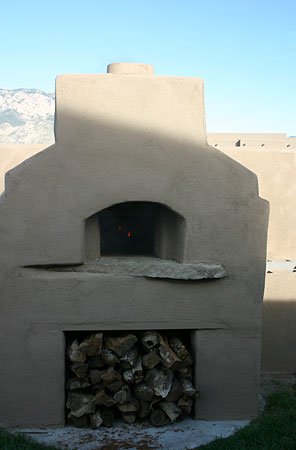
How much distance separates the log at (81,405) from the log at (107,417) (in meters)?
0.13

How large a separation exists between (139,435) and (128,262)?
171cm

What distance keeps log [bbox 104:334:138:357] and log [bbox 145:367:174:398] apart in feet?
1.18

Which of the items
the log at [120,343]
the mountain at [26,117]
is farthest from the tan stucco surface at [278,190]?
the mountain at [26,117]

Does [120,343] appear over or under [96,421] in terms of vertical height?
over

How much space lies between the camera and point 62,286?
13.6 ft

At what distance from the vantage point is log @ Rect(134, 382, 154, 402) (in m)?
4.20

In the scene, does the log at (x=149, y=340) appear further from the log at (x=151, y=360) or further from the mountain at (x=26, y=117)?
the mountain at (x=26, y=117)

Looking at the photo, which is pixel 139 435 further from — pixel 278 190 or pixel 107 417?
pixel 278 190

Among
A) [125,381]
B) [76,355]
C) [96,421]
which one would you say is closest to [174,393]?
[125,381]

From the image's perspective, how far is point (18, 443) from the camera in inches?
148

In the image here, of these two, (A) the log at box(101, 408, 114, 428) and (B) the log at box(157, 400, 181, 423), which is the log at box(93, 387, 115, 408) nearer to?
(A) the log at box(101, 408, 114, 428)

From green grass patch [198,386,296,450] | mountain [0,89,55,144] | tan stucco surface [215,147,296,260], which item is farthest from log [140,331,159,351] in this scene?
mountain [0,89,55,144]

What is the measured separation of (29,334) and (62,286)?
58cm

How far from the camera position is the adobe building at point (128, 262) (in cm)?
409
